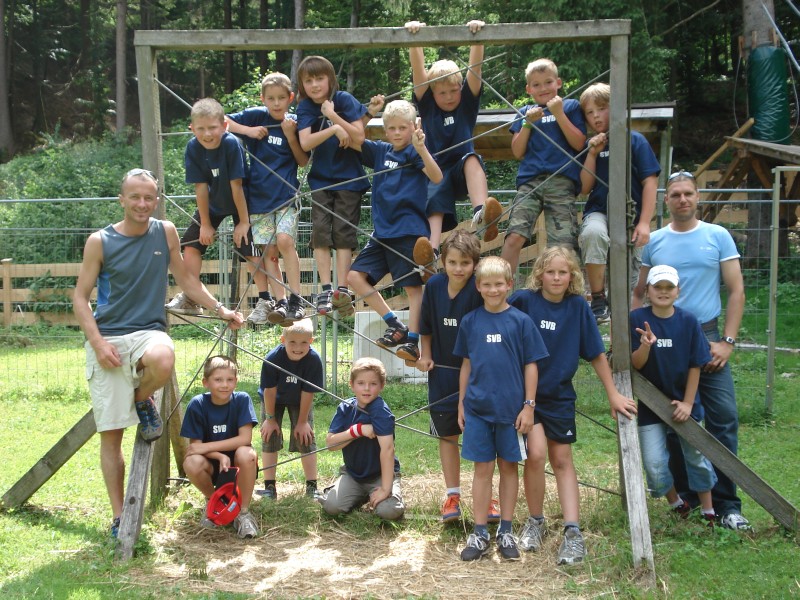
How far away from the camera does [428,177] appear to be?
5.14 metres

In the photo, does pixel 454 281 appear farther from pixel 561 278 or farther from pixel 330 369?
pixel 330 369

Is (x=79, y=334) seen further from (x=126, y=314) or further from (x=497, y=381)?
(x=497, y=381)

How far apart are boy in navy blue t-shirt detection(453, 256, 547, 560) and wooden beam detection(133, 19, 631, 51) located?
4.27ft

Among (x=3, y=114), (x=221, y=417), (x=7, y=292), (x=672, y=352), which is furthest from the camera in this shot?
(x=3, y=114)

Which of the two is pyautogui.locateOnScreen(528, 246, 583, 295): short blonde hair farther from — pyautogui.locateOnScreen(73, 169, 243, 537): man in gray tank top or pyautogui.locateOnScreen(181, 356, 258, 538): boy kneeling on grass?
pyautogui.locateOnScreen(73, 169, 243, 537): man in gray tank top

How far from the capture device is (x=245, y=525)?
5.14 metres

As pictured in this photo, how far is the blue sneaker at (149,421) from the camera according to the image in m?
4.88

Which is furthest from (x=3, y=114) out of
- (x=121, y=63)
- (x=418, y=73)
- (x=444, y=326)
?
(x=444, y=326)

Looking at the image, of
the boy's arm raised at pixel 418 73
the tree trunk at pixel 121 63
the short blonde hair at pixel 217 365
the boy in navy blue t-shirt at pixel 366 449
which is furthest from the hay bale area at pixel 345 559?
the tree trunk at pixel 121 63

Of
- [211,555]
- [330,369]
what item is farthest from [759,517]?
[330,369]

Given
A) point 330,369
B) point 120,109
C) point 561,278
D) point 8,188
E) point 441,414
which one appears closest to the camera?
point 561,278

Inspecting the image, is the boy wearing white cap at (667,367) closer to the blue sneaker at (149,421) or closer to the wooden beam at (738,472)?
the wooden beam at (738,472)

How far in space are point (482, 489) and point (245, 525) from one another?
1496 mm

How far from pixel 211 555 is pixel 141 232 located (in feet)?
6.15
